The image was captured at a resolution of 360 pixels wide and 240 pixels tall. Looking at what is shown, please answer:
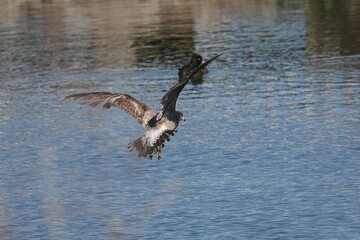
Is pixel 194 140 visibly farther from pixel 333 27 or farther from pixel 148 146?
pixel 333 27

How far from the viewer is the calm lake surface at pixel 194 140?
61.5ft

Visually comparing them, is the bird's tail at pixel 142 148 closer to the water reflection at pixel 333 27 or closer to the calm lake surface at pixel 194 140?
the calm lake surface at pixel 194 140

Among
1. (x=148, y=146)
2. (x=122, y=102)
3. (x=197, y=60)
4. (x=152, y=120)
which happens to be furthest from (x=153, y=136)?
(x=197, y=60)

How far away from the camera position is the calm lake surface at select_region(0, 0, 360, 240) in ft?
61.5

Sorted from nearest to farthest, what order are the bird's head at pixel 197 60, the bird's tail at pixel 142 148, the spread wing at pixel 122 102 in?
1. the bird's tail at pixel 142 148
2. the spread wing at pixel 122 102
3. the bird's head at pixel 197 60

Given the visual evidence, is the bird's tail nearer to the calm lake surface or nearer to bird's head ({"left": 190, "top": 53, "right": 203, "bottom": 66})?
the calm lake surface

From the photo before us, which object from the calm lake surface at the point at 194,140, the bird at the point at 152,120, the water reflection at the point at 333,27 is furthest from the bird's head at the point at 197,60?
the water reflection at the point at 333,27

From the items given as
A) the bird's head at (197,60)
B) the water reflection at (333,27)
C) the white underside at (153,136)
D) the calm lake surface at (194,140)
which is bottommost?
the water reflection at (333,27)

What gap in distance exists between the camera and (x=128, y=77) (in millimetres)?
37812

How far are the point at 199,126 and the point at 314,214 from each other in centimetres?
941

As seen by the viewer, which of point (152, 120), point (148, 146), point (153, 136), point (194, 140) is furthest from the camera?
point (194, 140)

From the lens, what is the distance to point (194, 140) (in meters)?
25.7

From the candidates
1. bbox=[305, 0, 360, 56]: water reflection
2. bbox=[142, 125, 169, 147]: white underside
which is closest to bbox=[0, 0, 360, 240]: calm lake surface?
bbox=[305, 0, 360, 56]: water reflection

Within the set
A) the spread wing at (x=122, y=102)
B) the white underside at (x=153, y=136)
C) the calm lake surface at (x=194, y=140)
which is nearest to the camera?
the white underside at (x=153, y=136)
